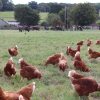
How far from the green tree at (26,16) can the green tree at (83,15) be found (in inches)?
458

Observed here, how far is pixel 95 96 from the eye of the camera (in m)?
7.64

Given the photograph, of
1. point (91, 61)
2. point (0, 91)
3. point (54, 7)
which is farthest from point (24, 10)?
point (0, 91)

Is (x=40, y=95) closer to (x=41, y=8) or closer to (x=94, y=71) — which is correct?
(x=94, y=71)

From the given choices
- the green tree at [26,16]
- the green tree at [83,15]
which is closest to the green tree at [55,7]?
the green tree at [26,16]

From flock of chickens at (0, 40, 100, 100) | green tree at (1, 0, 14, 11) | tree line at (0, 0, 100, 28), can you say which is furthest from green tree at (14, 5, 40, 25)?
flock of chickens at (0, 40, 100, 100)

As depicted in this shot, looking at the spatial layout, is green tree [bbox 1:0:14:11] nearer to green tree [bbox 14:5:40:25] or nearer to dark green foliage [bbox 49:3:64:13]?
dark green foliage [bbox 49:3:64:13]

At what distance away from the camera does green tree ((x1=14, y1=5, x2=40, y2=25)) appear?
10506 cm

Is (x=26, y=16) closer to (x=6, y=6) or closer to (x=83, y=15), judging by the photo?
(x=83, y=15)

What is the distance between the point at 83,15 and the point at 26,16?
1725cm

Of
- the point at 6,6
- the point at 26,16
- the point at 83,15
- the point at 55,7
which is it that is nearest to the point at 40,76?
the point at 83,15

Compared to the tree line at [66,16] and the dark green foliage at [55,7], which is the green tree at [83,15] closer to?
the tree line at [66,16]

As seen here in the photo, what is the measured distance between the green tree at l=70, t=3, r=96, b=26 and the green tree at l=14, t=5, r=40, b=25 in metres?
11.6

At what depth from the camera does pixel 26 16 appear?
107m

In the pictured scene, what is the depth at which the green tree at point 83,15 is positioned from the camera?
99688 mm
